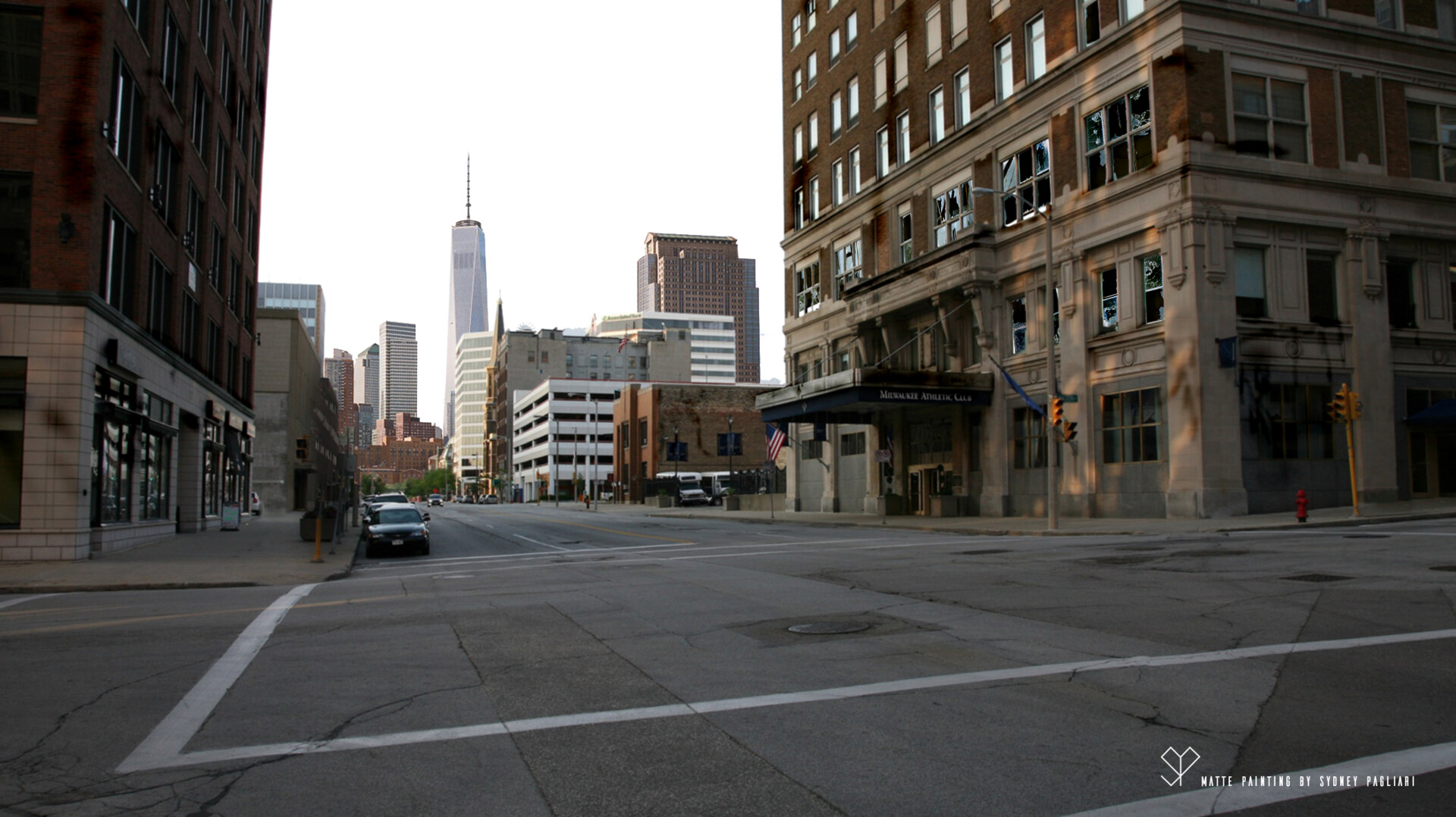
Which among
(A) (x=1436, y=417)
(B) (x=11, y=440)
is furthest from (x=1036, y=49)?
→ (B) (x=11, y=440)

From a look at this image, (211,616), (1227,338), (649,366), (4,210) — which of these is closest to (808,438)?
(1227,338)

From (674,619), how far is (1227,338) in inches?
946

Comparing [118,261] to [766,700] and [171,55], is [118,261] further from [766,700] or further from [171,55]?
[766,700]

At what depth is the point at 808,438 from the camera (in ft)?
181

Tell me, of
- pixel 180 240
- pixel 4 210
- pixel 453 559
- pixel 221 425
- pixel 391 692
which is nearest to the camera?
pixel 391 692

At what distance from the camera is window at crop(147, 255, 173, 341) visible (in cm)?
2959

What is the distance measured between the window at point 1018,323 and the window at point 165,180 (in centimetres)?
2948

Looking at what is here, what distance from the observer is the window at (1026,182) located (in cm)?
3650

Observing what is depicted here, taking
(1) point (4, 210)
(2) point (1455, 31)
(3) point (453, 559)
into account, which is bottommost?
(3) point (453, 559)

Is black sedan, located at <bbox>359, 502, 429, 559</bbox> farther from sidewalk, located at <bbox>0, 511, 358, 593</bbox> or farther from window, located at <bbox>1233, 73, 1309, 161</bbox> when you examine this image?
window, located at <bbox>1233, 73, 1309, 161</bbox>

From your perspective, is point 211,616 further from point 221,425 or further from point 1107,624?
point 221,425

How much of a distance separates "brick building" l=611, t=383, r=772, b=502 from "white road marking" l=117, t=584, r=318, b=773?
80.4m

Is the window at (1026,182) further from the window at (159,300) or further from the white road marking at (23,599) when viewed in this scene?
the white road marking at (23,599)

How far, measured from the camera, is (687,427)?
319ft
